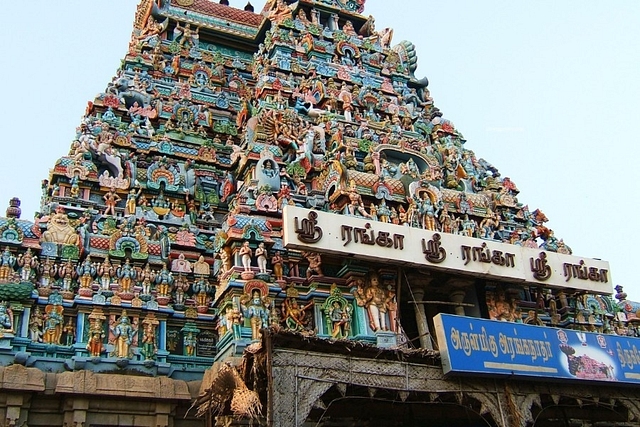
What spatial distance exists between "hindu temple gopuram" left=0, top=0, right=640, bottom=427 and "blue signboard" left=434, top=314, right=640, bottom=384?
5cm

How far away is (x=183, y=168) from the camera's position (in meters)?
21.3

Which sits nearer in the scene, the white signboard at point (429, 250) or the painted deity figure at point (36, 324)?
the painted deity figure at point (36, 324)

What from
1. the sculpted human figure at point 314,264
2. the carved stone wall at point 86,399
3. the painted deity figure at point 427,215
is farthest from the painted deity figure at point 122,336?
the painted deity figure at point 427,215

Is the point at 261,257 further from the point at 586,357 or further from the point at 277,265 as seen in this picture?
the point at 586,357

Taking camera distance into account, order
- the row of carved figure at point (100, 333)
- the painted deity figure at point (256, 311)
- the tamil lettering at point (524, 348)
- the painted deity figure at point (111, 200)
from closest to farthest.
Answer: the tamil lettering at point (524, 348), the row of carved figure at point (100, 333), the painted deity figure at point (256, 311), the painted deity figure at point (111, 200)

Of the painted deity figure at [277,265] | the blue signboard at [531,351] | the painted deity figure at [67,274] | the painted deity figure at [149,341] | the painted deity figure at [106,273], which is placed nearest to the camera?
the blue signboard at [531,351]

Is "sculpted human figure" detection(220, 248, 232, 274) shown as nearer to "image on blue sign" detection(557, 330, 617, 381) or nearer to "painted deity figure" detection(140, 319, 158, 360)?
"painted deity figure" detection(140, 319, 158, 360)

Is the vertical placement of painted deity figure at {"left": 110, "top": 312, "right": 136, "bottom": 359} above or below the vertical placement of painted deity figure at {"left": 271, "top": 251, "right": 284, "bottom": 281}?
below

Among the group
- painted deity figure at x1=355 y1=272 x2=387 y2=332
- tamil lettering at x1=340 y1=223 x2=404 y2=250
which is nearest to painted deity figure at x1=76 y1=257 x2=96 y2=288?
tamil lettering at x1=340 y1=223 x2=404 y2=250

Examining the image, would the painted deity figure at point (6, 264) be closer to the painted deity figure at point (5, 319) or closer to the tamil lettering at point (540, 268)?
the painted deity figure at point (5, 319)

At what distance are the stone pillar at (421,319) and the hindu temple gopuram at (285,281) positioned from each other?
67 millimetres

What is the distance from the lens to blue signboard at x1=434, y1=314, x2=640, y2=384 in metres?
14.1

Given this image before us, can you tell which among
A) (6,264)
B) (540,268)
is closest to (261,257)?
(6,264)

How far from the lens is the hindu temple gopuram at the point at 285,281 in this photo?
558 inches
